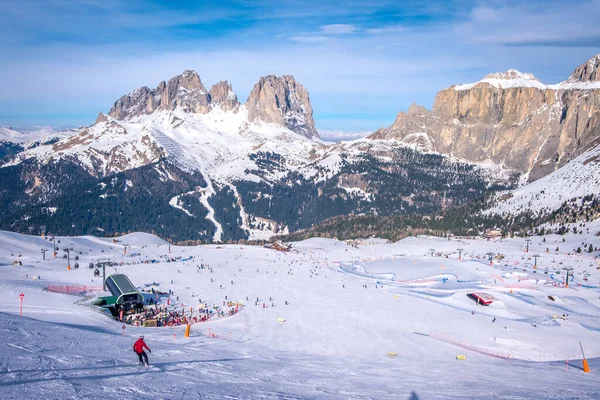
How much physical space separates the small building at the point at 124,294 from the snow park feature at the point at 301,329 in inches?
22.3

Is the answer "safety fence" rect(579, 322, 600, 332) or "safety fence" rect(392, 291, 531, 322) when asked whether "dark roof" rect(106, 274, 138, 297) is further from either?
"safety fence" rect(579, 322, 600, 332)

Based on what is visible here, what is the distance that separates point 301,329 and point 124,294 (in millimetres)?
17421

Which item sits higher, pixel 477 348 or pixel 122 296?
pixel 122 296

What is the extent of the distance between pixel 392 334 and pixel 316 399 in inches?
1040

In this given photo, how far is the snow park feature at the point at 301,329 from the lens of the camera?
80.7 feet

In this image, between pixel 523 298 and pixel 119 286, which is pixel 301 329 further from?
pixel 523 298

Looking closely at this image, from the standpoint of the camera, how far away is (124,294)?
5175 cm

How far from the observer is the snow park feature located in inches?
969

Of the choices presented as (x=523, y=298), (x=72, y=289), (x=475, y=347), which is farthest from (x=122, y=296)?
(x=523, y=298)

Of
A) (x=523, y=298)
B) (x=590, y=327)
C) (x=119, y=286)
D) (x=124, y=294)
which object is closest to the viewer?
(x=124, y=294)

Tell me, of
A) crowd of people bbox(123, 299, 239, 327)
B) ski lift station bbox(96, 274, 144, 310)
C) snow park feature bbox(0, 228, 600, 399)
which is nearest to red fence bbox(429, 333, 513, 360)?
snow park feature bbox(0, 228, 600, 399)

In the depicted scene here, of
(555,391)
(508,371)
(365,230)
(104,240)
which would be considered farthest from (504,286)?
(365,230)

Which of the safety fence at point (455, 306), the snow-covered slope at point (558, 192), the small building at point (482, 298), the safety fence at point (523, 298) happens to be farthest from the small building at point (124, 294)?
the snow-covered slope at point (558, 192)

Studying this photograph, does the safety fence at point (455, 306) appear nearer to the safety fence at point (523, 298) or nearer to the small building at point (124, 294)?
the safety fence at point (523, 298)
